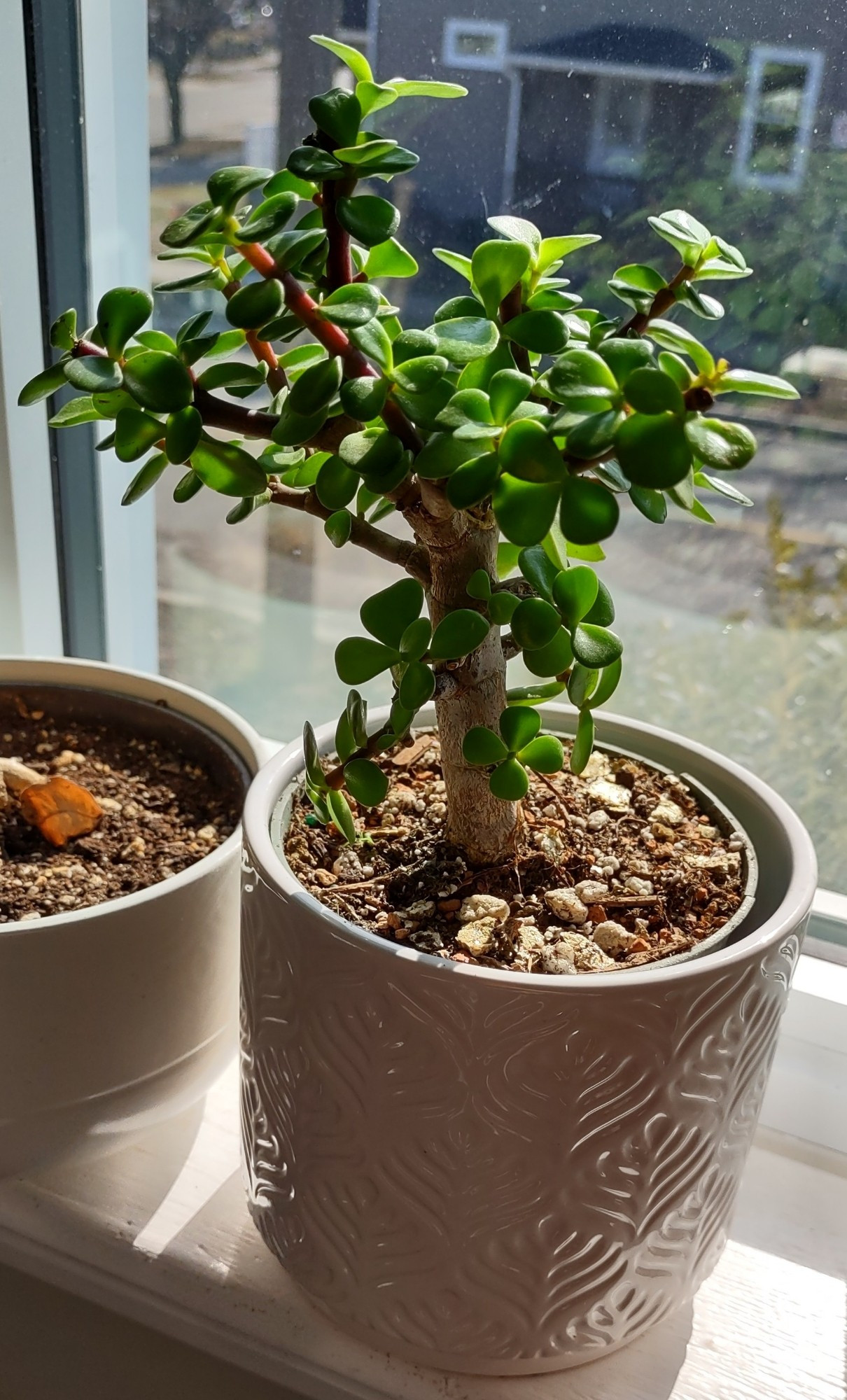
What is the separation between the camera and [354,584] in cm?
100

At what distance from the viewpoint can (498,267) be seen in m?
0.49

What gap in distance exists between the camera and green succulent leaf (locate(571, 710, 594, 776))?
1.85 feet

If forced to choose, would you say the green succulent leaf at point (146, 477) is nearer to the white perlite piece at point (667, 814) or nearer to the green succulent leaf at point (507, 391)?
the green succulent leaf at point (507, 391)

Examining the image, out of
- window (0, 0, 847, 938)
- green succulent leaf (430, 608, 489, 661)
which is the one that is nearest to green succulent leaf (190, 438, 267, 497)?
green succulent leaf (430, 608, 489, 661)

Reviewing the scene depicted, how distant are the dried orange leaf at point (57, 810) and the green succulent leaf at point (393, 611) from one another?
32 centimetres

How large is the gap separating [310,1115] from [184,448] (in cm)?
32

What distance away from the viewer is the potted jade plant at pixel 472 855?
1.50 ft

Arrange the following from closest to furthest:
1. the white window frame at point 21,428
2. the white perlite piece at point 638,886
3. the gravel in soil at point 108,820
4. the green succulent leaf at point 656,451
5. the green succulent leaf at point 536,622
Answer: the green succulent leaf at point 656,451 → the green succulent leaf at point 536,622 → the white perlite piece at point 638,886 → the gravel in soil at point 108,820 → the white window frame at point 21,428

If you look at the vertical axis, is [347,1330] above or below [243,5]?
below

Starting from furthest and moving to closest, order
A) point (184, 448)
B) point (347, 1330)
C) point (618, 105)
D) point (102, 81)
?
point (102, 81) → point (618, 105) → point (347, 1330) → point (184, 448)

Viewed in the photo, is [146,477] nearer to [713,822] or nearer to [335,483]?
[335,483]

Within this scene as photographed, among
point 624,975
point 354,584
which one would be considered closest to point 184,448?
point 624,975

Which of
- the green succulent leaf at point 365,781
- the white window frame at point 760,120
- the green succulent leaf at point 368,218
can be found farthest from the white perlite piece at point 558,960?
the white window frame at point 760,120

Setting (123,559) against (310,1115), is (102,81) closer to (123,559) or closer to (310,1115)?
(123,559)
